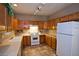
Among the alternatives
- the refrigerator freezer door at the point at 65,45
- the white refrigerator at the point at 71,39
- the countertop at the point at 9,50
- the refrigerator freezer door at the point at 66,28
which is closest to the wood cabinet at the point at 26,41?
the refrigerator freezer door at the point at 66,28

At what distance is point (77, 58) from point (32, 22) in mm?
6576

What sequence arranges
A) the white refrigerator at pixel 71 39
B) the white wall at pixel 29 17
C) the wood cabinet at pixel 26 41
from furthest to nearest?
the white wall at pixel 29 17 → the wood cabinet at pixel 26 41 → the white refrigerator at pixel 71 39

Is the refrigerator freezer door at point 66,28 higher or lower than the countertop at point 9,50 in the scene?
higher

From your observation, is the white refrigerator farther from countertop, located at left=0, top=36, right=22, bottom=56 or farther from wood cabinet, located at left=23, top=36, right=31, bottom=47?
wood cabinet, located at left=23, top=36, right=31, bottom=47

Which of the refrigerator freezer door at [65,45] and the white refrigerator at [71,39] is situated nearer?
the white refrigerator at [71,39]

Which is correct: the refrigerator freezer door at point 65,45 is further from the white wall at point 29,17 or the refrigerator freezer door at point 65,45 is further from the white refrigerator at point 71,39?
the white wall at point 29,17

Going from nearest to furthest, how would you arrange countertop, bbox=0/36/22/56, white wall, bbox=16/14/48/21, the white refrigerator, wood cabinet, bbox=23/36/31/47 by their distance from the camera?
countertop, bbox=0/36/22/56 < the white refrigerator < wood cabinet, bbox=23/36/31/47 < white wall, bbox=16/14/48/21

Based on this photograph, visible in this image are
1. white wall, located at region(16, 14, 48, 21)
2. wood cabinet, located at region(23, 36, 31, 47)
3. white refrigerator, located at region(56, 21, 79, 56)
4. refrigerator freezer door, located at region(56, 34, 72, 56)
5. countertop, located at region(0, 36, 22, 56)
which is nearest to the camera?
countertop, located at region(0, 36, 22, 56)

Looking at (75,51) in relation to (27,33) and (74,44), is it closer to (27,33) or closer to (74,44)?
(74,44)

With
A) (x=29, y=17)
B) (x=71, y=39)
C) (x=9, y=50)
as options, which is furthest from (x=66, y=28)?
(x=29, y=17)

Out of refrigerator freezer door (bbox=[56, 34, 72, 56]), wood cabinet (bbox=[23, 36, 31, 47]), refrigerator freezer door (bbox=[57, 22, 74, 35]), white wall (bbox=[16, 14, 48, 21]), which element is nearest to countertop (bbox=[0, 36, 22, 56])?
refrigerator freezer door (bbox=[56, 34, 72, 56])

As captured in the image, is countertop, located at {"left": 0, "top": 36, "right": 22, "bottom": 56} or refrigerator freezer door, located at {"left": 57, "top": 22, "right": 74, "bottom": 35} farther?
refrigerator freezer door, located at {"left": 57, "top": 22, "right": 74, "bottom": 35}

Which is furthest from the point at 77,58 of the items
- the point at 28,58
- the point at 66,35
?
the point at 66,35

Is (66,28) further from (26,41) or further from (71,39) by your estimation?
(26,41)
